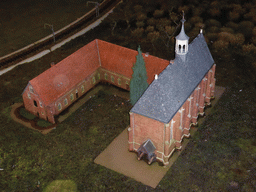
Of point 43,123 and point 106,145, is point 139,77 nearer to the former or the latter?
point 106,145

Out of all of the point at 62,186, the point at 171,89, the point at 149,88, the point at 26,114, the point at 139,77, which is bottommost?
the point at 62,186

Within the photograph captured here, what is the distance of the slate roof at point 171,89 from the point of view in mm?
47031

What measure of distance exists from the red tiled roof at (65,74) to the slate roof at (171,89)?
58.8 feet

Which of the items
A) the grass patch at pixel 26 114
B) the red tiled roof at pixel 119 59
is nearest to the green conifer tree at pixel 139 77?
the red tiled roof at pixel 119 59

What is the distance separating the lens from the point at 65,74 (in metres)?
61.3

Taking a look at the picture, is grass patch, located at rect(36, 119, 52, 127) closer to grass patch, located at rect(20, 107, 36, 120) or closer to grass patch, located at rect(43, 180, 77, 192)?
grass patch, located at rect(20, 107, 36, 120)

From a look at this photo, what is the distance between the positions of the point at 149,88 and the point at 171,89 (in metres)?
A: 3.34

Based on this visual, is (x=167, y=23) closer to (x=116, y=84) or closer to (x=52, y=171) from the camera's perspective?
(x=116, y=84)

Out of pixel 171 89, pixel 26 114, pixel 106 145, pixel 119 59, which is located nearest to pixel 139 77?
pixel 171 89

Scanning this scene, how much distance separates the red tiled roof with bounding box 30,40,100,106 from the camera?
189 feet

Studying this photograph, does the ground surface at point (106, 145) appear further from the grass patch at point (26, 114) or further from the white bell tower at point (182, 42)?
the white bell tower at point (182, 42)

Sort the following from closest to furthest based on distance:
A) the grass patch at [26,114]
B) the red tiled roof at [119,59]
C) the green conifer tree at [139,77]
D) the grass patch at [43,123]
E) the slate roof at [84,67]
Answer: the green conifer tree at [139,77], the slate roof at [84,67], the grass patch at [43,123], the grass patch at [26,114], the red tiled roof at [119,59]

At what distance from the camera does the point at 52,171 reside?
1987 inches

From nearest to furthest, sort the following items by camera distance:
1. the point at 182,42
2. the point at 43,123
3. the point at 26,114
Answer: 1. the point at 182,42
2. the point at 43,123
3. the point at 26,114
